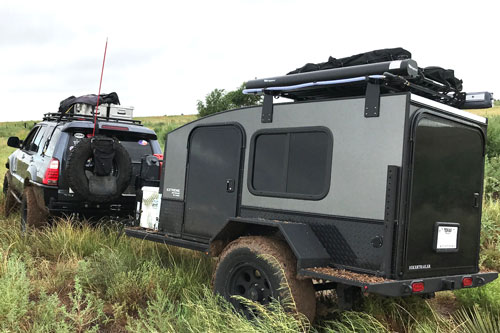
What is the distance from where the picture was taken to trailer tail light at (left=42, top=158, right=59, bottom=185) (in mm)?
7629

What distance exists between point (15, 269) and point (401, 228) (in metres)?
4.06

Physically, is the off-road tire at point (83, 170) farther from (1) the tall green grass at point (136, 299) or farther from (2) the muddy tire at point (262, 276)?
(2) the muddy tire at point (262, 276)

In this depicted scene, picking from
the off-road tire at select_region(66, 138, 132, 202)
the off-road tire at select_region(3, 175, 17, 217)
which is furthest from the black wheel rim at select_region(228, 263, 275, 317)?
the off-road tire at select_region(3, 175, 17, 217)

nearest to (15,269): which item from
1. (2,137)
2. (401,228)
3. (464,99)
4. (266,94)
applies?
(266,94)

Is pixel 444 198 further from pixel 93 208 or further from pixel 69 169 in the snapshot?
pixel 93 208

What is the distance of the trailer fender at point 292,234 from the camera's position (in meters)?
4.37

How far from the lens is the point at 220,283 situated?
4918 millimetres

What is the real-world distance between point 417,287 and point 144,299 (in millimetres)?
2791

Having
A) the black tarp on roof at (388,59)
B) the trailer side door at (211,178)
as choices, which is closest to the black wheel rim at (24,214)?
the trailer side door at (211,178)

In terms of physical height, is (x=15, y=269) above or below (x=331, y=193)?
below

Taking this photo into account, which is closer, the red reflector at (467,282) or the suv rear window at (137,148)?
the red reflector at (467,282)

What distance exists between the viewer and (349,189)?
4422 mm

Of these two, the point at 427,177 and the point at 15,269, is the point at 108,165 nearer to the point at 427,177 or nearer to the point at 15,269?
the point at 15,269

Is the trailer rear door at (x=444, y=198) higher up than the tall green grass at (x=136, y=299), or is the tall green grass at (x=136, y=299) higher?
the trailer rear door at (x=444, y=198)
